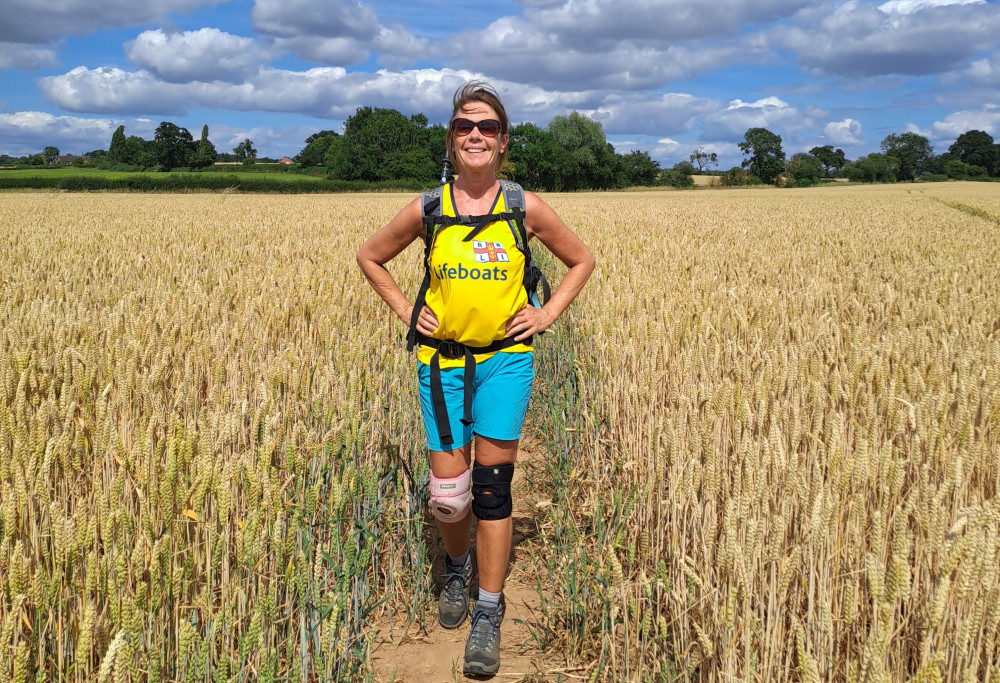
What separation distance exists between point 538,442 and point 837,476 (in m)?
2.93

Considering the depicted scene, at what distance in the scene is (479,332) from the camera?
8.20 ft

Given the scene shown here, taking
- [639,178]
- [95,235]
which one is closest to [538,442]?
[95,235]

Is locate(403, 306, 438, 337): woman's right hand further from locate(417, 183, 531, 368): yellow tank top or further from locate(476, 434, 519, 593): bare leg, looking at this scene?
locate(476, 434, 519, 593): bare leg

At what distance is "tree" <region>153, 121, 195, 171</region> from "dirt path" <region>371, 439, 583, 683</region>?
301 feet

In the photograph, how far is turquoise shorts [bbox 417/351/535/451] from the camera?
2.58 meters

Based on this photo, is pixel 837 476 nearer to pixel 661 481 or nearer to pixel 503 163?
pixel 661 481

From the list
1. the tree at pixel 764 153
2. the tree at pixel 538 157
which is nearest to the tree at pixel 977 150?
the tree at pixel 764 153

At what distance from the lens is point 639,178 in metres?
88.8

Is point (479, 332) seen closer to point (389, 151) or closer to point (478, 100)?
point (478, 100)

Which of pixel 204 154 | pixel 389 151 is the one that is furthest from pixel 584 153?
pixel 204 154

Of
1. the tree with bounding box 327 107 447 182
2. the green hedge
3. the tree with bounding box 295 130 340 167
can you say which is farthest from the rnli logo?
the tree with bounding box 295 130 340 167

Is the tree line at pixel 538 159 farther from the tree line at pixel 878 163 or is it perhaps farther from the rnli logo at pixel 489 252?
the rnli logo at pixel 489 252

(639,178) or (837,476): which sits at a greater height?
(639,178)

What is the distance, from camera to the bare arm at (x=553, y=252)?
2568 millimetres
